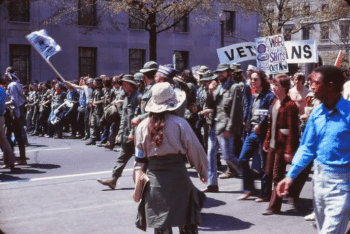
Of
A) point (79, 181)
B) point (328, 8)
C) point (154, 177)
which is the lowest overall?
point (79, 181)

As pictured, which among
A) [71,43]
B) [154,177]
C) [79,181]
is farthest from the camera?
[71,43]

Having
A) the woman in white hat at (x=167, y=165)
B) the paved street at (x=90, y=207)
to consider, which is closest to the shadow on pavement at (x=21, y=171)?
the paved street at (x=90, y=207)

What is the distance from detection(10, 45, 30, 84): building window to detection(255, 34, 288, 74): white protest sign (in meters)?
17.2

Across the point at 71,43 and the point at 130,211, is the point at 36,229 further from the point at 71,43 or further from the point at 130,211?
the point at 71,43

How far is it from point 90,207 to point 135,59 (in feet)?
79.3

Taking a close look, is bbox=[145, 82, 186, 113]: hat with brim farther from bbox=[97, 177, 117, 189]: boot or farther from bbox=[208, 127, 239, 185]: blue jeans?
bbox=[97, 177, 117, 189]: boot

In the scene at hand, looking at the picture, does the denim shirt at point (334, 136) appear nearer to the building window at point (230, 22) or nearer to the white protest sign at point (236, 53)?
the white protest sign at point (236, 53)

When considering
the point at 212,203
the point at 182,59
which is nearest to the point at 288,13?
the point at 182,59

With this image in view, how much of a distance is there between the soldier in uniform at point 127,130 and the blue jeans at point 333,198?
4424 mm

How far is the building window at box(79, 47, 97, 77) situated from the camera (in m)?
29.0

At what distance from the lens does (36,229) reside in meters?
6.18

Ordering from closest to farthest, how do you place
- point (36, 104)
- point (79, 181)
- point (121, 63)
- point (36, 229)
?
point (36, 229), point (79, 181), point (36, 104), point (121, 63)

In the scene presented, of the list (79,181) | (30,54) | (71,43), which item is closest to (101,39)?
(71,43)

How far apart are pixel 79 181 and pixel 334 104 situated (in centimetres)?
615
